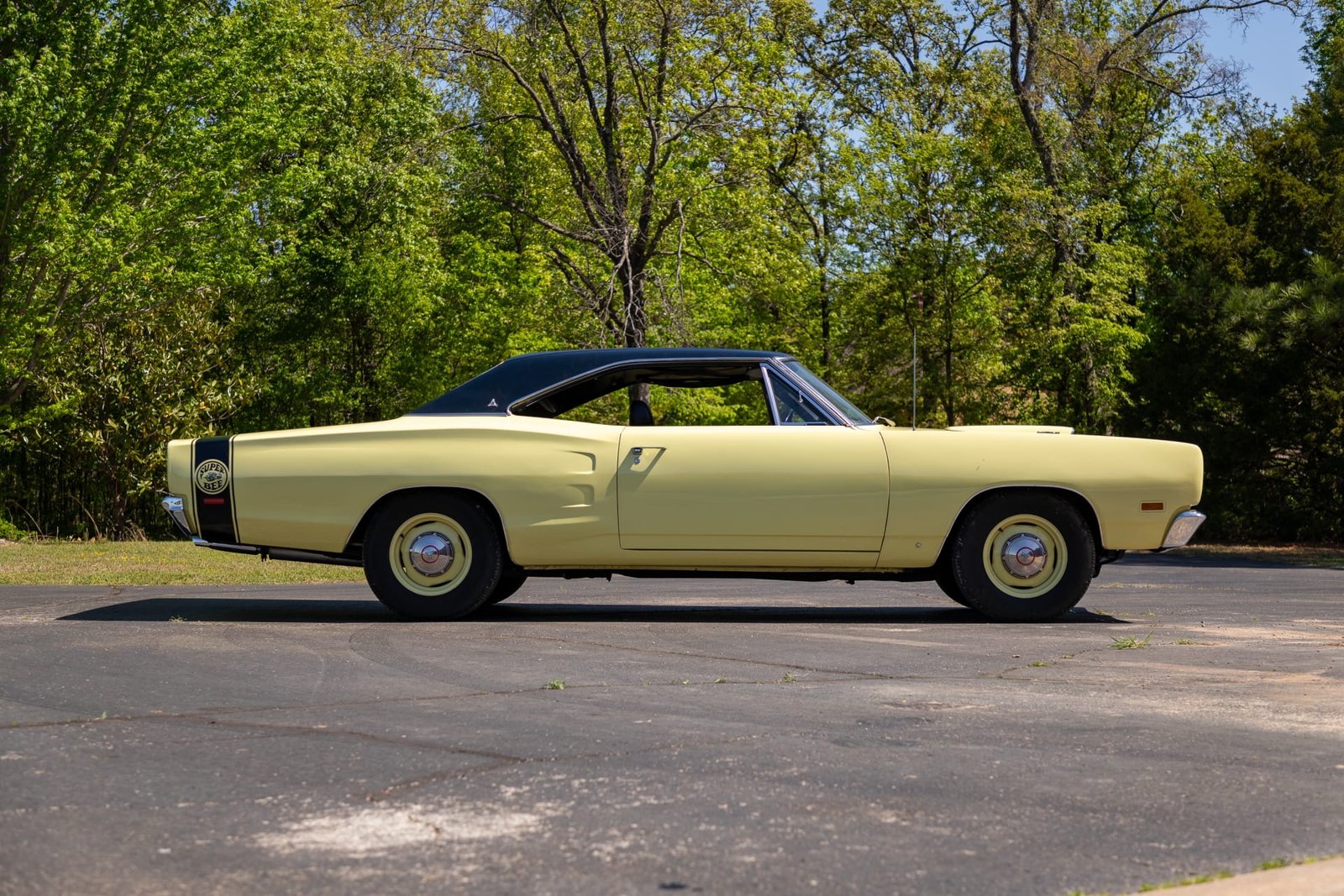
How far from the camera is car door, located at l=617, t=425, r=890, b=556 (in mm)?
9305

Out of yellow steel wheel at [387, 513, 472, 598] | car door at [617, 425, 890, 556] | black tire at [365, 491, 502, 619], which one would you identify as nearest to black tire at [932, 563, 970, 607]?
car door at [617, 425, 890, 556]

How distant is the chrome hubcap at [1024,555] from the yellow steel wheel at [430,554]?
10.4 ft

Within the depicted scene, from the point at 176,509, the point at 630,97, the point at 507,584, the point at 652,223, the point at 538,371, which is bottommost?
the point at 507,584

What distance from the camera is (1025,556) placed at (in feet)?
31.1

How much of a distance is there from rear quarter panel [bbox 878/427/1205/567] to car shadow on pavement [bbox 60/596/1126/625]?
583mm

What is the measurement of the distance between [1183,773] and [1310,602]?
7.38 m

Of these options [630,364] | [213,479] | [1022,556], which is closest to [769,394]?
[630,364]

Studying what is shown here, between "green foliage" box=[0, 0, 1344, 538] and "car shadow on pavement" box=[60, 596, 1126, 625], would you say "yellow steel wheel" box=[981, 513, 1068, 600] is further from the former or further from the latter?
"green foliage" box=[0, 0, 1344, 538]

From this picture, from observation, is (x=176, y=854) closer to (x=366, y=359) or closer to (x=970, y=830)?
(x=970, y=830)

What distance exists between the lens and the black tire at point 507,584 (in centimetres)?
981

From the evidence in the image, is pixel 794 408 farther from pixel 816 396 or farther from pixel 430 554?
pixel 430 554

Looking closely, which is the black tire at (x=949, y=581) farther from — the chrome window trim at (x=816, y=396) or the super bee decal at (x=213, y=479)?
the super bee decal at (x=213, y=479)

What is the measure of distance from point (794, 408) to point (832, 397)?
0.25 meters

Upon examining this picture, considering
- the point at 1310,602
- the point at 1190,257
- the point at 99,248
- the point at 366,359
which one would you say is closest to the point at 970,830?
the point at 1310,602
